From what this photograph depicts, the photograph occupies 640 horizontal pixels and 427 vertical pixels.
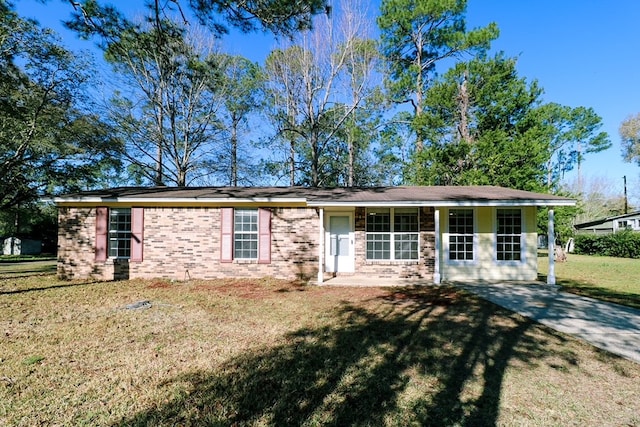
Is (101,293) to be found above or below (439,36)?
below

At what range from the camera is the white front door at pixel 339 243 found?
410 inches

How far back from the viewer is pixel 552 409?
297 centimetres

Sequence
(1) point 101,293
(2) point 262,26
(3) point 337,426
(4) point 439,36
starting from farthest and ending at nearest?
(4) point 439,36, (1) point 101,293, (2) point 262,26, (3) point 337,426

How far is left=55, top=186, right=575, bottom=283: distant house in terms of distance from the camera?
33.1ft

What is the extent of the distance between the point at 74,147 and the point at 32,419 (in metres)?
15.7

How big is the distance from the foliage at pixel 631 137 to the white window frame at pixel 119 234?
48971mm

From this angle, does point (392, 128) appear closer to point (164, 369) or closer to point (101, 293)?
point (101, 293)

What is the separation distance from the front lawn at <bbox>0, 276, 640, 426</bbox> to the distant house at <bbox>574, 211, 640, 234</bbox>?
30.0m

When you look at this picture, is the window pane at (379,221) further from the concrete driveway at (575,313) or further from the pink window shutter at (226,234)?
the pink window shutter at (226,234)

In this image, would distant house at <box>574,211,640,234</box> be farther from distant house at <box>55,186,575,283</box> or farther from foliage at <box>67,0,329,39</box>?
foliage at <box>67,0,329,39</box>

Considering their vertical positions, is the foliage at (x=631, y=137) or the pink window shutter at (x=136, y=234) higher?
the foliage at (x=631, y=137)

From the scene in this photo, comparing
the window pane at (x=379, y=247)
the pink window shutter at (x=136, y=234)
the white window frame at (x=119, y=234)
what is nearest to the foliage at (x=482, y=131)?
the window pane at (x=379, y=247)

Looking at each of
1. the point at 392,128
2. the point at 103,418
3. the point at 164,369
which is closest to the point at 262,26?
the point at 164,369

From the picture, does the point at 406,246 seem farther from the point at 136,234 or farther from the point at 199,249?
the point at 136,234
